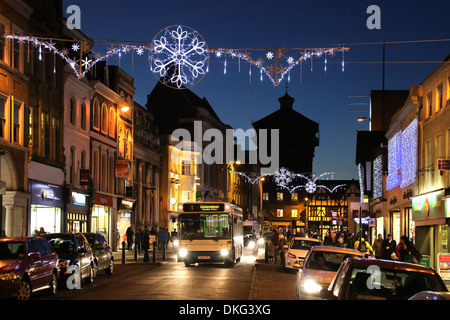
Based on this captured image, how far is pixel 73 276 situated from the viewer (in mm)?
21062

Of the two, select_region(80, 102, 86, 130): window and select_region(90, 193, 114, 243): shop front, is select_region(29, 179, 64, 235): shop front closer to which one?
select_region(80, 102, 86, 130): window

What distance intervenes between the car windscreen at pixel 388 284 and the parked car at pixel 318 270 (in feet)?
13.6

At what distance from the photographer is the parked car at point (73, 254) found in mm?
20953

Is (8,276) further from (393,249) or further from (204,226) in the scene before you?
(393,249)

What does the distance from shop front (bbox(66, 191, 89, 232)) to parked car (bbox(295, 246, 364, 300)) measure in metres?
23.2

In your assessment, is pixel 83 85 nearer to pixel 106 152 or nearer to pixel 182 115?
pixel 106 152

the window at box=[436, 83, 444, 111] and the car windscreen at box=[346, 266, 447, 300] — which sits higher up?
the window at box=[436, 83, 444, 111]

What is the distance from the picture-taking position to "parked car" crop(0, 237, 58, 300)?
629 inches

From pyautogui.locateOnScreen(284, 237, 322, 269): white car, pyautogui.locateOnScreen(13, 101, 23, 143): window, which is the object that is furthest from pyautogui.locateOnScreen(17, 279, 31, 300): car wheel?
pyautogui.locateOnScreen(13, 101, 23, 143): window

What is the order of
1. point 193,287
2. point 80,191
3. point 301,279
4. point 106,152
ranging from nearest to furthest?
1. point 301,279
2. point 193,287
3. point 80,191
4. point 106,152

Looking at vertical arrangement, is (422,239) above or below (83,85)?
below
